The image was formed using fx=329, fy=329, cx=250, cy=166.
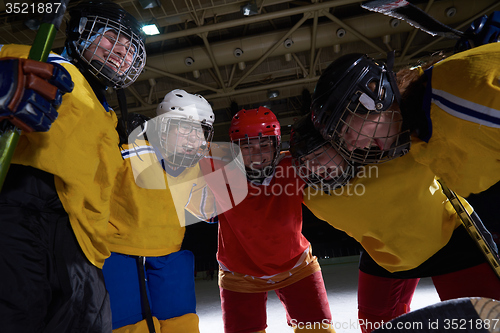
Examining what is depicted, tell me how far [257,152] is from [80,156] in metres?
1.18

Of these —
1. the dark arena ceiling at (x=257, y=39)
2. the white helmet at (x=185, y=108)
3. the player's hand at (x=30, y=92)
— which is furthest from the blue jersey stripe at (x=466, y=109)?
the dark arena ceiling at (x=257, y=39)

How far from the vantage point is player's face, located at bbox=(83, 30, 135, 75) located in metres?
1.45

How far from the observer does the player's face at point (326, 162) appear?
1727 millimetres

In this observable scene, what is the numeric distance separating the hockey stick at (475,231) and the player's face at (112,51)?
64.5 inches

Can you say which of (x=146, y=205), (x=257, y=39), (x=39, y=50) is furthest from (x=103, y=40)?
(x=257, y=39)

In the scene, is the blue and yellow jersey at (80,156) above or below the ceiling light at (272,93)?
below

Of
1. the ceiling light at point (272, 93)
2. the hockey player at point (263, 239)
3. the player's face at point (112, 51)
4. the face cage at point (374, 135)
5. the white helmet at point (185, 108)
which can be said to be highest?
the ceiling light at point (272, 93)

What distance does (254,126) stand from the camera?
87.4 inches

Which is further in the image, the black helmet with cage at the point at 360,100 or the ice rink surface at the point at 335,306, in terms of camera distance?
the ice rink surface at the point at 335,306

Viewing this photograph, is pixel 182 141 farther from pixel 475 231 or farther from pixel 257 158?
pixel 475 231

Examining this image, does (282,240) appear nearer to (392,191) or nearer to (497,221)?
(392,191)

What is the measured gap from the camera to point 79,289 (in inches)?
47.6

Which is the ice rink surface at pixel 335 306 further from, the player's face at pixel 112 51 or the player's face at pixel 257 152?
the player's face at pixel 112 51

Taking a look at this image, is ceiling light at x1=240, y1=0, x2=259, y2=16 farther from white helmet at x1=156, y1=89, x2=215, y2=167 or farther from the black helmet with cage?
the black helmet with cage
